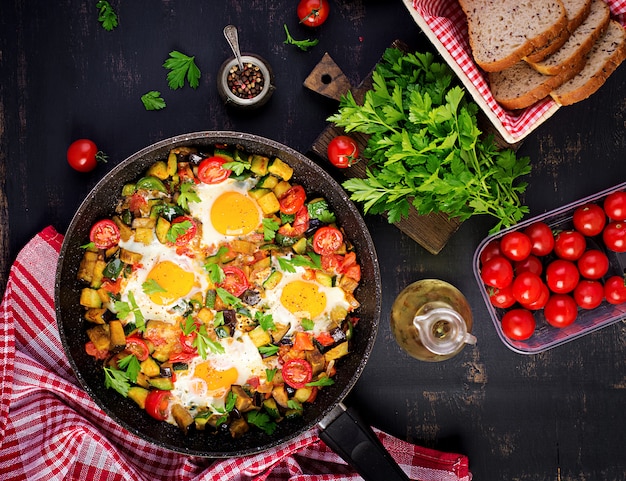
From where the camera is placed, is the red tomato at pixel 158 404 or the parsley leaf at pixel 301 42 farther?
the parsley leaf at pixel 301 42

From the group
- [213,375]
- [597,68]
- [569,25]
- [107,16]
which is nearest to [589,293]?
Result: [597,68]

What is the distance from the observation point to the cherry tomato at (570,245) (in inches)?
167

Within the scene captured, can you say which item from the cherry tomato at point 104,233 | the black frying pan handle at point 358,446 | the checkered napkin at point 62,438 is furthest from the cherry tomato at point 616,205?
the cherry tomato at point 104,233

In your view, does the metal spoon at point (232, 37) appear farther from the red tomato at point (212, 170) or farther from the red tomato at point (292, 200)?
the red tomato at point (292, 200)

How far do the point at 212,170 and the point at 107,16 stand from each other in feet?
4.33

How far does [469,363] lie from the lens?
4504 mm

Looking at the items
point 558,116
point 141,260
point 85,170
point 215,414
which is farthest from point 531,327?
point 85,170

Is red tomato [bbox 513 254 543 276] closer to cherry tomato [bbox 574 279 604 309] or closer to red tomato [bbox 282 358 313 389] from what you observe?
cherry tomato [bbox 574 279 604 309]

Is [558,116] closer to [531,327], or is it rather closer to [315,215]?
[531,327]

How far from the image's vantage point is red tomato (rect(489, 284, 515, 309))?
13.8 feet

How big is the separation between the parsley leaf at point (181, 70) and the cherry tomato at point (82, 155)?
67cm

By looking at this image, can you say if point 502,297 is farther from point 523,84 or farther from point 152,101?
point 152,101

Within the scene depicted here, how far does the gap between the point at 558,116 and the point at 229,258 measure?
2425mm

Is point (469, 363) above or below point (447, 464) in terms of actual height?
above
